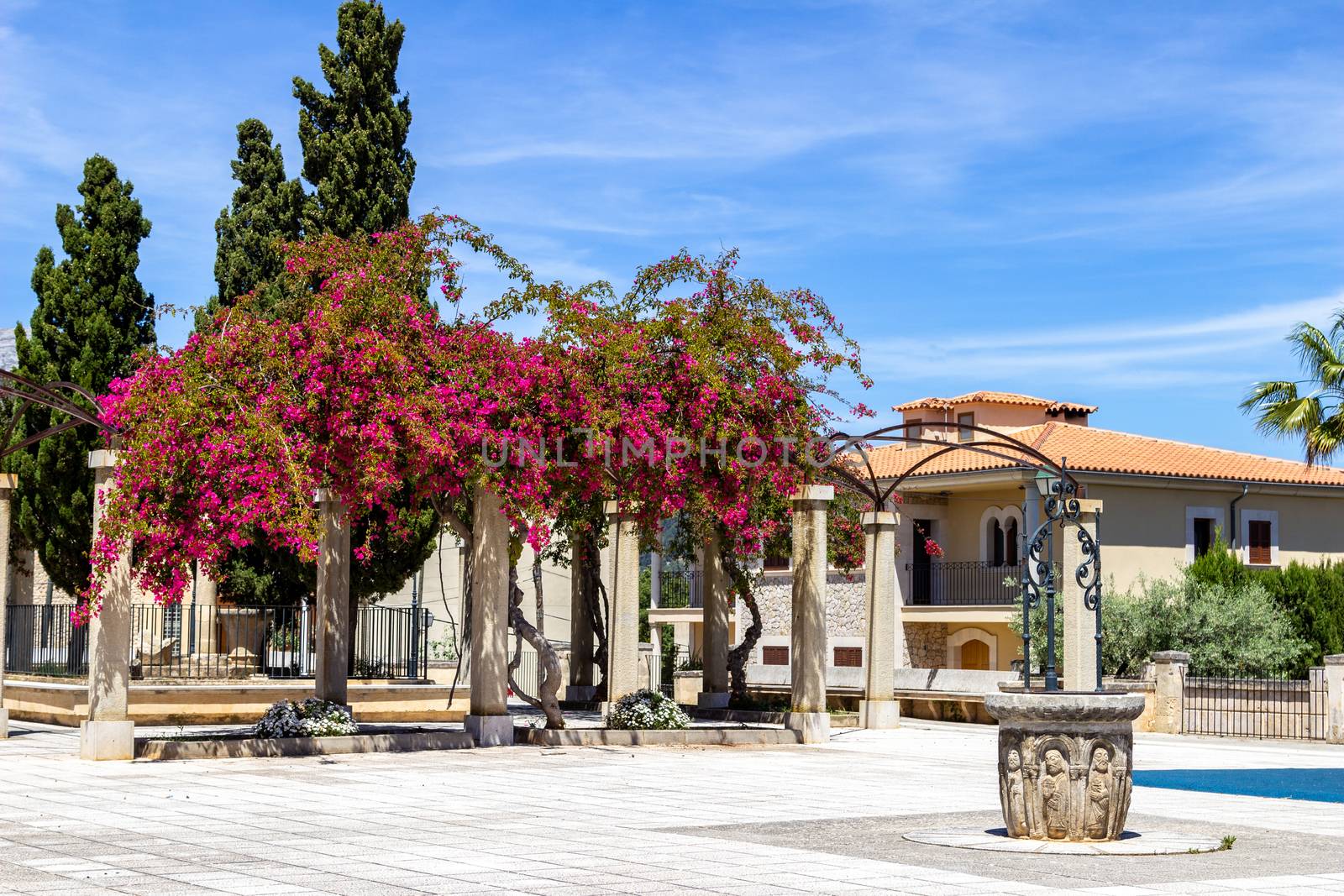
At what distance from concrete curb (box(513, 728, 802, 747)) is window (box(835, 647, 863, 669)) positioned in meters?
19.1

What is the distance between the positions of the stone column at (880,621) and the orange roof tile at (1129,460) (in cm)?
1243

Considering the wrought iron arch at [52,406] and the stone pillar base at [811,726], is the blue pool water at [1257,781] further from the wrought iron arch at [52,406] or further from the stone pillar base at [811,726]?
the wrought iron arch at [52,406]

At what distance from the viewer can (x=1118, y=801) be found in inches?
473

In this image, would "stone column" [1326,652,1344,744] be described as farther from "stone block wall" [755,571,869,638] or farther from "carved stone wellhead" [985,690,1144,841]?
"carved stone wellhead" [985,690,1144,841]

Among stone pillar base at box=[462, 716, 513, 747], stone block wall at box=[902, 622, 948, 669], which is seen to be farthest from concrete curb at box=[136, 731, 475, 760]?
stone block wall at box=[902, 622, 948, 669]

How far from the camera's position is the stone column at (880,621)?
2756cm

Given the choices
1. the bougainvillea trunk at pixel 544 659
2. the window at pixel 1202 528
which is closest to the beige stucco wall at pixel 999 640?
the window at pixel 1202 528

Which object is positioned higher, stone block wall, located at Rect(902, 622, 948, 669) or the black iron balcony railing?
the black iron balcony railing

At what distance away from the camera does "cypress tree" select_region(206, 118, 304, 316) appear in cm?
3167

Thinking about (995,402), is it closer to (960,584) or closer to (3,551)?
(960,584)

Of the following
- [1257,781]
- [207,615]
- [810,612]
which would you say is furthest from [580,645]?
[1257,781]

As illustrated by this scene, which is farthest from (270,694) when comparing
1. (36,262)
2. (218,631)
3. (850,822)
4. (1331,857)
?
(1331,857)

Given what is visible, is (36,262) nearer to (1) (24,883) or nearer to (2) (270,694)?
(2) (270,694)

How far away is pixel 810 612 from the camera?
25516mm
